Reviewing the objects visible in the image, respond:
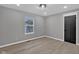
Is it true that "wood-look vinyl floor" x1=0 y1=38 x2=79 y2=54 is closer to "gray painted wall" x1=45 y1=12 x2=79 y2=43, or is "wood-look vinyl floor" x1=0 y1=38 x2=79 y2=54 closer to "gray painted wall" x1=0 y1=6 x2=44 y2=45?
"gray painted wall" x1=0 y1=6 x2=44 y2=45

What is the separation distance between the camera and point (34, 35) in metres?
5.60

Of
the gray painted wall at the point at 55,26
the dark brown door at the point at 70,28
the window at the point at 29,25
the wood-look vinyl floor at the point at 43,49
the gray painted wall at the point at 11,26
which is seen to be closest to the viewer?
the wood-look vinyl floor at the point at 43,49

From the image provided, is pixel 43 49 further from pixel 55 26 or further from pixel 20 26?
pixel 55 26

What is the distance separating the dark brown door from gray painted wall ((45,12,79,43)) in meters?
0.34

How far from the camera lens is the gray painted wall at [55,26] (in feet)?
16.6

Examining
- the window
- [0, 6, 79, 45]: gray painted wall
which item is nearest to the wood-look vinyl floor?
[0, 6, 79, 45]: gray painted wall

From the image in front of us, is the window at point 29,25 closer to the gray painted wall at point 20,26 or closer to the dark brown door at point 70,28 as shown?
the gray painted wall at point 20,26

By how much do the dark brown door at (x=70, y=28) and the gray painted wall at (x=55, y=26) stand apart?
34 cm

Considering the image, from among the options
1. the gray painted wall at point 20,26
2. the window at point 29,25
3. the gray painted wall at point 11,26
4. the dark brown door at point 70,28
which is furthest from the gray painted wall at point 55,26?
the gray painted wall at point 11,26

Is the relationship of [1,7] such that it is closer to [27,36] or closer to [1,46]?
[1,46]

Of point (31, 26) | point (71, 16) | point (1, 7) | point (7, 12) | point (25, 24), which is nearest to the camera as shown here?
point (1, 7)

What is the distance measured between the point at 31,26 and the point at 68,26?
8.32ft

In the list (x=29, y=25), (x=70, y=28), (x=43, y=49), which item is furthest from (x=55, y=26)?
(x=43, y=49)
